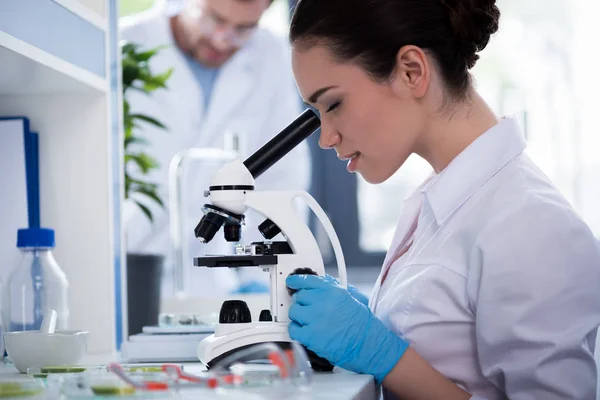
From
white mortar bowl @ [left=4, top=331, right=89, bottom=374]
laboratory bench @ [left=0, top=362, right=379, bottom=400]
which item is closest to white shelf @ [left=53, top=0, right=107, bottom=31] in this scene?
white mortar bowl @ [left=4, top=331, right=89, bottom=374]

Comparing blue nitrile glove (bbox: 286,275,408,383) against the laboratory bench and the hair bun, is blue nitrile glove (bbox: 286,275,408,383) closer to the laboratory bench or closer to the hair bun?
the laboratory bench

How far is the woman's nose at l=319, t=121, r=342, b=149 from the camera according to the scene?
1415mm

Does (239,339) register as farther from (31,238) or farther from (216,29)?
(216,29)

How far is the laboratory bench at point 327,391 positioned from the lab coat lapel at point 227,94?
2782mm

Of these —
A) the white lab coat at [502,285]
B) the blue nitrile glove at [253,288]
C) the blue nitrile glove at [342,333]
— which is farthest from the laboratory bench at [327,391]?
the blue nitrile glove at [253,288]

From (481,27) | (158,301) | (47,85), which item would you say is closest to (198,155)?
(158,301)


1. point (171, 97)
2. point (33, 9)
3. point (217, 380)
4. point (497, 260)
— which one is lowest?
point (217, 380)

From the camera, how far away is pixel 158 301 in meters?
2.10

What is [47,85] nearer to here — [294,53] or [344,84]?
[294,53]

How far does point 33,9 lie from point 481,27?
806 mm

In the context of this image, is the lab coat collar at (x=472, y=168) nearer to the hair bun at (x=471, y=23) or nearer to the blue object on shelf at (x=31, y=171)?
the hair bun at (x=471, y=23)

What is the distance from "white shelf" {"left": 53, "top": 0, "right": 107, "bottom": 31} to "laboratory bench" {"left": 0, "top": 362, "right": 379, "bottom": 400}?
2.52ft

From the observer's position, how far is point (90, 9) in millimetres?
1873

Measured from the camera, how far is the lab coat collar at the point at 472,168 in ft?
4.41
